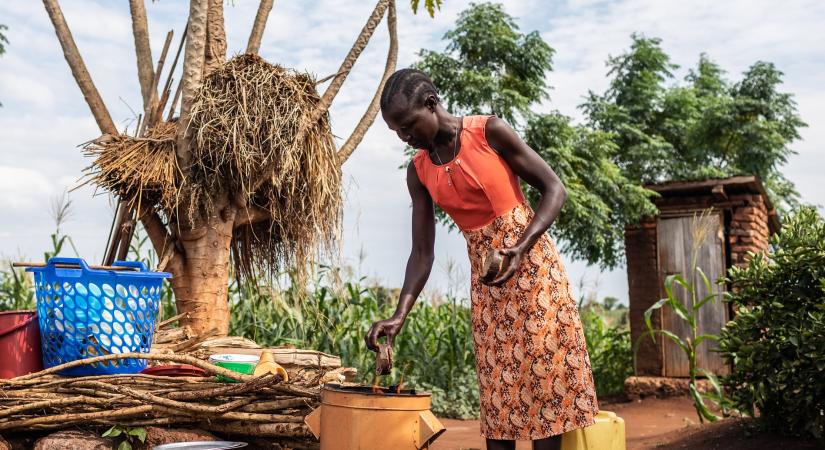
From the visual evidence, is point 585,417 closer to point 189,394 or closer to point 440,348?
point 189,394

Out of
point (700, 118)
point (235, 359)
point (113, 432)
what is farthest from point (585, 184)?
point (113, 432)

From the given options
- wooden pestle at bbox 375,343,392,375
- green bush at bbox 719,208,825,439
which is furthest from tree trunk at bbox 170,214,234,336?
green bush at bbox 719,208,825,439

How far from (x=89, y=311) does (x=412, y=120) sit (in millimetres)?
1572

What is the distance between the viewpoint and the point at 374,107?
17.5 feet

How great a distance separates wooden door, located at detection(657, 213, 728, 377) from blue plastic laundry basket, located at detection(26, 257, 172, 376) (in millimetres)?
8083

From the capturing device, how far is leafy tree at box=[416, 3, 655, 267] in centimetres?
990

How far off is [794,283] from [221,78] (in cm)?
354

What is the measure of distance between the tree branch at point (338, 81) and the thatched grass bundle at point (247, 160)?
0.08 ft

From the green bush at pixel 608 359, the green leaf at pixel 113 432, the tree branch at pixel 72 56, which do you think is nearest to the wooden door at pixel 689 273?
the green bush at pixel 608 359

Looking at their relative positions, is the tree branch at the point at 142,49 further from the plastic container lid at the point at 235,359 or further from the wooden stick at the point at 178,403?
the wooden stick at the point at 178,403

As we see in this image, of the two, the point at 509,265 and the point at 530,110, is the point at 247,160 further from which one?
the point at 530,110

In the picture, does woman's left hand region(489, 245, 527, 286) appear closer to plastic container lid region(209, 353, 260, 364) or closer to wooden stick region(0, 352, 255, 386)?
wooden stick region(0, 352, 255, 386)

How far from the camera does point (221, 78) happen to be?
4438 millimetres

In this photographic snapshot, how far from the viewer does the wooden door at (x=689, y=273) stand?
9.95 m
